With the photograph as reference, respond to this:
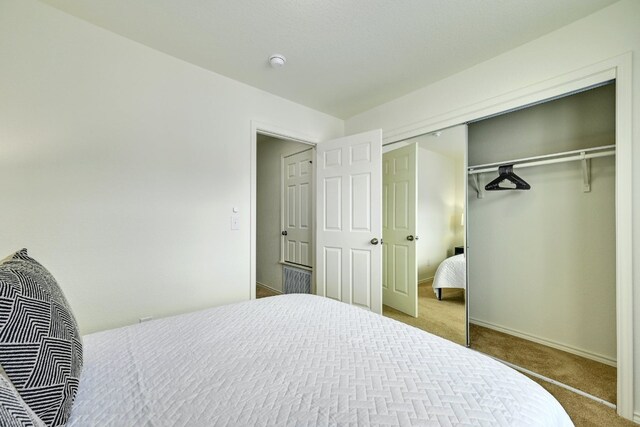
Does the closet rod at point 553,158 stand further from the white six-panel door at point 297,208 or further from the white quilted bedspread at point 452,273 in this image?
the white six-panel door at point 297,208

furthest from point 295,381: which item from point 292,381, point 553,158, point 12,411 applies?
point 553,158

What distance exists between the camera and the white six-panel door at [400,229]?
270cm

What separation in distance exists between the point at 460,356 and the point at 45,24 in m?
2.82

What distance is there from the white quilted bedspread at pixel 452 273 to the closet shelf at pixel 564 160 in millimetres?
841

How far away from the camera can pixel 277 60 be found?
2.10 metres

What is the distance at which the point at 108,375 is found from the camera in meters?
0.85

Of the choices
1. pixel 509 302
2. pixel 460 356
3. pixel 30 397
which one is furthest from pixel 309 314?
pixel 509 302

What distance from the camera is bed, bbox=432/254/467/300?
8.02 feet

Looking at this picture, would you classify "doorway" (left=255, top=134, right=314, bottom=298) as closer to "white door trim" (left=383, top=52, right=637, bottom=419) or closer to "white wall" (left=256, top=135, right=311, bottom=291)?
"white wall" (left=256, top=135, right=311, bottom=291)

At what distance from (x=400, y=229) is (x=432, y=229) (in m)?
0.33

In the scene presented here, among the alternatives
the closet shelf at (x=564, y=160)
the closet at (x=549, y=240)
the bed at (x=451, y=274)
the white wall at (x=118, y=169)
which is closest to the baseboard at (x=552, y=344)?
the closet at (x=549, y=240)

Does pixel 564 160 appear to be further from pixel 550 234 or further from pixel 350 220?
pixel 350 220

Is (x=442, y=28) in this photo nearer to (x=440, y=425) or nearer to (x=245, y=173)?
(x=245, y=173)

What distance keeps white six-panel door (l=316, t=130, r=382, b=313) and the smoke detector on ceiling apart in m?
1.01
